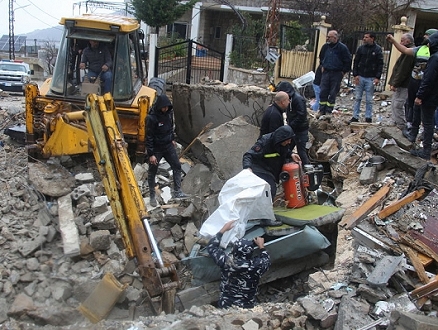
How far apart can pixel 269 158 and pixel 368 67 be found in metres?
4.11

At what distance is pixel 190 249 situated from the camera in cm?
597

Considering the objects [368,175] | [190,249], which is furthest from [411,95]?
[190,249]

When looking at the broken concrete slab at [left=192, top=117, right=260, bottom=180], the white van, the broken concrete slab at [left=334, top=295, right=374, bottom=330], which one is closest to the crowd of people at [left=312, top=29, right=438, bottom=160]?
the broken concrete slab at [left=192, top=117, right=260, bottom=180]

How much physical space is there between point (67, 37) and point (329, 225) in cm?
493

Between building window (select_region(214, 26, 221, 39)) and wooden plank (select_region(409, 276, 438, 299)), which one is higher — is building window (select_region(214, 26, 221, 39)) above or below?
above

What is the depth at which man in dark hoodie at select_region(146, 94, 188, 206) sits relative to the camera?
21.9ft

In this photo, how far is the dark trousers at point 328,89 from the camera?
9.20 meters

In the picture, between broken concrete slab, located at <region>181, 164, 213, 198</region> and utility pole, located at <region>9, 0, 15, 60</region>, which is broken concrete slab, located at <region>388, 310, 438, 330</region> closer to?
broken concrete slab, located at <region>181, 164, 213, 198</region>

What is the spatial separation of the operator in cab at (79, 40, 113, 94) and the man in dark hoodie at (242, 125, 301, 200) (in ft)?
9.88

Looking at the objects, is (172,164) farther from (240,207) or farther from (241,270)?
Result: (241,270)

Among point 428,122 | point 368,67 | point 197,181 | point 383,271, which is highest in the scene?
point 368,67

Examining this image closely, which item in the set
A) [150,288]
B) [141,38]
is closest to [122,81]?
[141,38]

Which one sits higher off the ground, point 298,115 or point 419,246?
point 298,115

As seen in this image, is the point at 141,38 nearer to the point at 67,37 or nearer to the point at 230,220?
the point at 67,37
